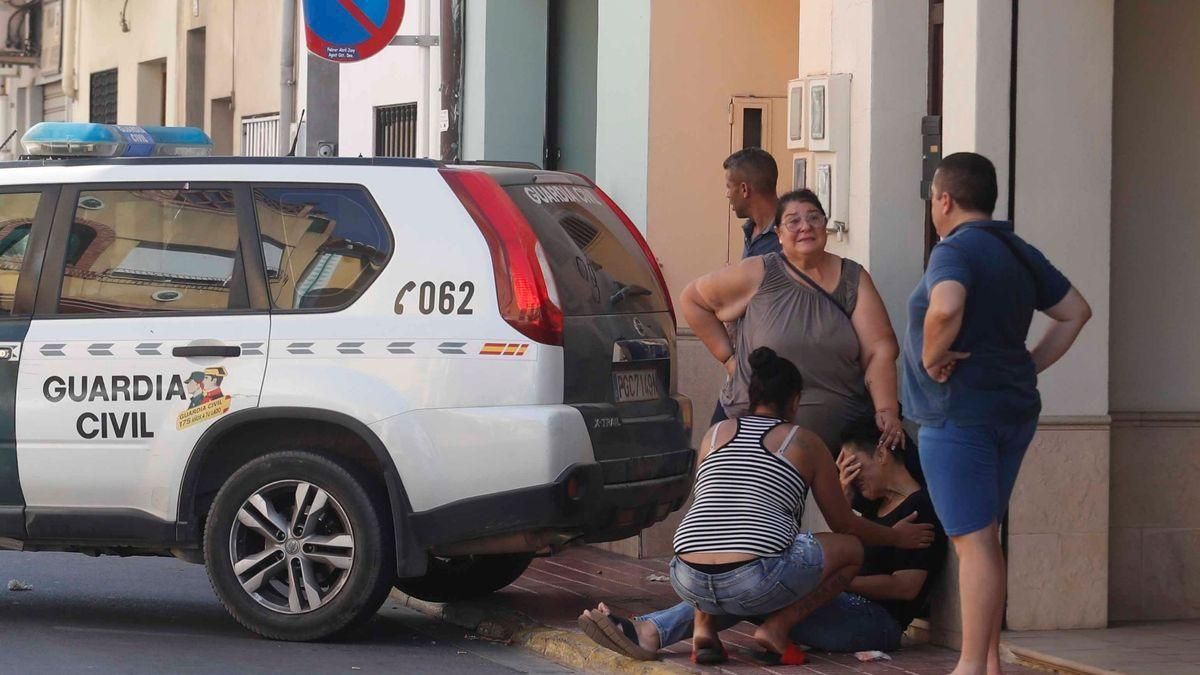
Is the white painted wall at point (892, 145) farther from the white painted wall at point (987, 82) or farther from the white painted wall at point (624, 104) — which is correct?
the white painted wall at point (624, 104)

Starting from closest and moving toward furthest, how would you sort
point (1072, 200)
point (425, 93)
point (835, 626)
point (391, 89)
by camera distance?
1. point (835, 626)
2. point (1072, 200)
3. point (425, 93)
4. point (391, 89)

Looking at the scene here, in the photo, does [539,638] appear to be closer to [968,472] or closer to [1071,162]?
[968,472]

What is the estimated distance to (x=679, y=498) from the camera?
828 centimetres

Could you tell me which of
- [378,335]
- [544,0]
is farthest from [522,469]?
[544,0]

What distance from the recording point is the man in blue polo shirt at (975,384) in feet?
21.0

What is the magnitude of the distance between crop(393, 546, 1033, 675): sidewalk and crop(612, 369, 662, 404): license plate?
3.10ft

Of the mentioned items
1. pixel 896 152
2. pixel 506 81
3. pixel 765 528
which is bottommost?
pixel 765 528

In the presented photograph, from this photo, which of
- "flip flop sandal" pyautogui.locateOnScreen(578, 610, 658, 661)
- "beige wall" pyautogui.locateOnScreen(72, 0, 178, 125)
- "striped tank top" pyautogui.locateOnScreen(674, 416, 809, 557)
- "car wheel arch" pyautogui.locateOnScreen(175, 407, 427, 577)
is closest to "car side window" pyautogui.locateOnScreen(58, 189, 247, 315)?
"car wheel arch" pyautogui.locateOnScreen(175, 407, 427, 577)

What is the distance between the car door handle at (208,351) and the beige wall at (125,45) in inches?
620

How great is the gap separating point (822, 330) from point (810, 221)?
0.41 meters

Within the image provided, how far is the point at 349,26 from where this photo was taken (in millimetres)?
11312

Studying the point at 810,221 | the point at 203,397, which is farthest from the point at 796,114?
the point at 203,397

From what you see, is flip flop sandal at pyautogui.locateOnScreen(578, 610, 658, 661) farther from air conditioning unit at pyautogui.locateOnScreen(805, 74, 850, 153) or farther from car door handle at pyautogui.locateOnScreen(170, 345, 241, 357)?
air conditioning unit at pyautogui.locateOnScreen(805, 74, 850, 153)

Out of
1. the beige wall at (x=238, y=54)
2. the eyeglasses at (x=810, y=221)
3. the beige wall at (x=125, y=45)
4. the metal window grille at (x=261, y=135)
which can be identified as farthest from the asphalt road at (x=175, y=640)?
the beige wall at (x=125, y=45)
